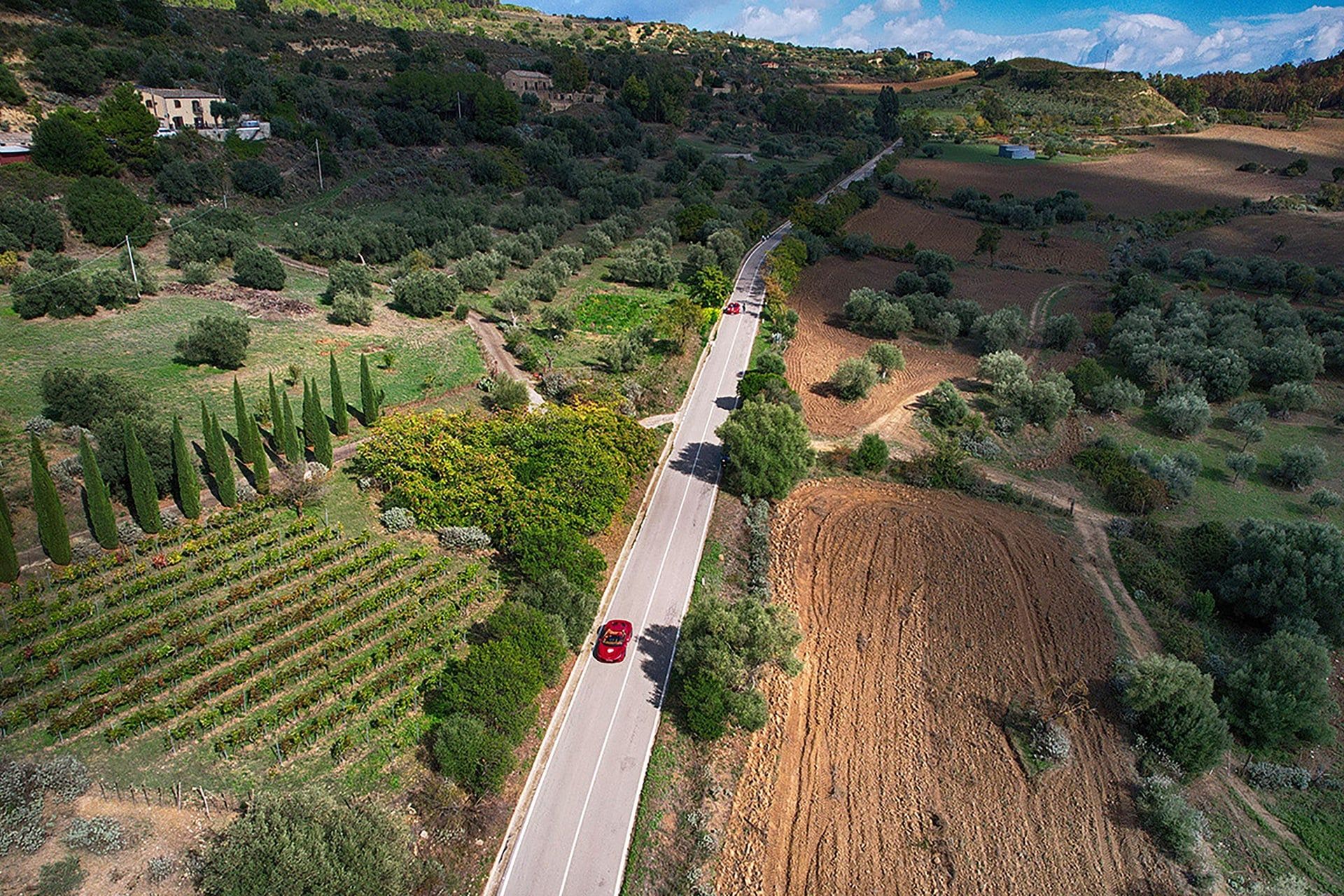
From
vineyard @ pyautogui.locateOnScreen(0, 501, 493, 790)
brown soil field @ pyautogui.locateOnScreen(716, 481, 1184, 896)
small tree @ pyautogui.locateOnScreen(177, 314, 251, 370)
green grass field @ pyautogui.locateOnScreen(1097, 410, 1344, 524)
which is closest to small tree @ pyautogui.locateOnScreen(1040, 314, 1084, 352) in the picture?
green grass field @ pyautogui.locateOnScreen(1097, 410, 1344, 524)

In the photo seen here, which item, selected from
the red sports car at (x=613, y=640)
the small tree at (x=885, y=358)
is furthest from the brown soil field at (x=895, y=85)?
the red sports car at (x=613, y=640)

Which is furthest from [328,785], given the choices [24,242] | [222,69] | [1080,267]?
[222,69]

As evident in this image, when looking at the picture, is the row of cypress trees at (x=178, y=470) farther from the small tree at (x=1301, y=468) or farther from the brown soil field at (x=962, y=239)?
the brown soil field at (x=962, y=239)

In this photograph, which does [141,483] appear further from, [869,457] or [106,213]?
[106,213]

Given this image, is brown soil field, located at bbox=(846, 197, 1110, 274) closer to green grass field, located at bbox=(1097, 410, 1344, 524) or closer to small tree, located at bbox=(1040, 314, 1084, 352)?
small tree, located at bbox=(1040, 314, 1084, 352)

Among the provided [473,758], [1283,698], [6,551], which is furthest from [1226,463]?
[6,551]

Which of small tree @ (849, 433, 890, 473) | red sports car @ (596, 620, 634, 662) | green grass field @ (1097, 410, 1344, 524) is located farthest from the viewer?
small tree @ (849, 433, 890, 473)

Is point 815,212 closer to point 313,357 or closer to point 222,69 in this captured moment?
point 313,357
